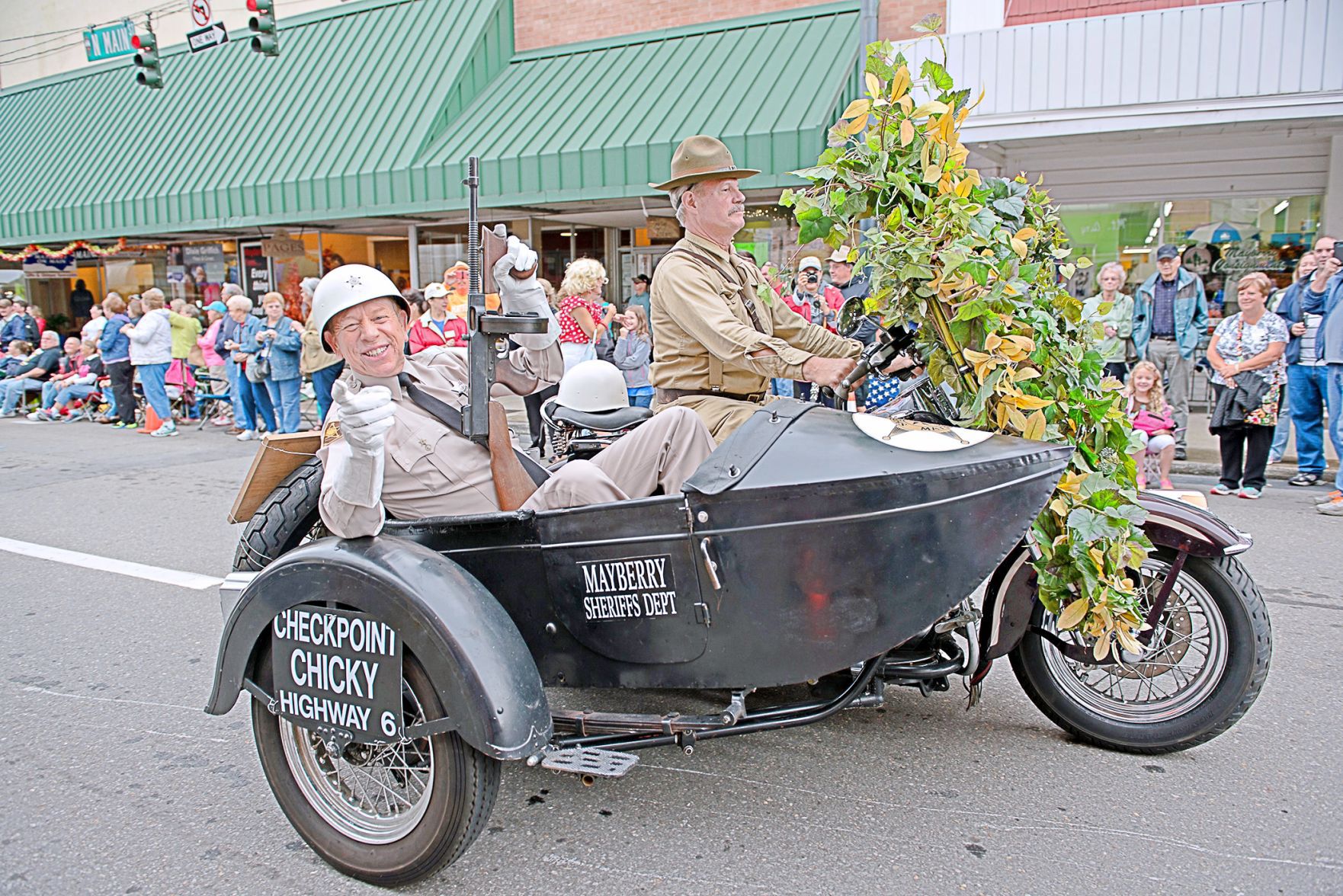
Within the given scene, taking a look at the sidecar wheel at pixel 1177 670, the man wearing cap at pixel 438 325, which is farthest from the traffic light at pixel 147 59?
the sidecar wheel at pixel 1177 670

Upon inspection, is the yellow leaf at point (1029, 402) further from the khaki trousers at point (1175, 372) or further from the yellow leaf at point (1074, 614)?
the khaki trousers at point (1175, 372)

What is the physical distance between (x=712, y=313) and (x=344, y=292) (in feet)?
3.99

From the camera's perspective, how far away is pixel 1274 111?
31.2 feet

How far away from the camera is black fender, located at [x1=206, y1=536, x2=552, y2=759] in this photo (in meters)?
2.42

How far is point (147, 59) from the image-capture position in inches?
588

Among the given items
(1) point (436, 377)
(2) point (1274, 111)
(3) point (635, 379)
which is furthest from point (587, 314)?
(2) point (1274, 111)

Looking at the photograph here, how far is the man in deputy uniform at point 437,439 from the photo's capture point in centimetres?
283

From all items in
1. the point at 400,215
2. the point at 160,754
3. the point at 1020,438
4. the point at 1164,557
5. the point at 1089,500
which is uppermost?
the point at 400,215

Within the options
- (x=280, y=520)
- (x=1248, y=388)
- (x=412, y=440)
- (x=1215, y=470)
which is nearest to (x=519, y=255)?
(x=412, y=440)

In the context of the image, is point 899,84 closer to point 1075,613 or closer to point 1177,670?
point 1075,613

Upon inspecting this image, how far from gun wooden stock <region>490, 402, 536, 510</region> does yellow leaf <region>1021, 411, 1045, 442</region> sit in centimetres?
156

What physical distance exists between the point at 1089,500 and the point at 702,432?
113 cm

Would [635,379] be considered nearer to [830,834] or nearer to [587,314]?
[587,314]

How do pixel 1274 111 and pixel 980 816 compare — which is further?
pixel 1274 111
